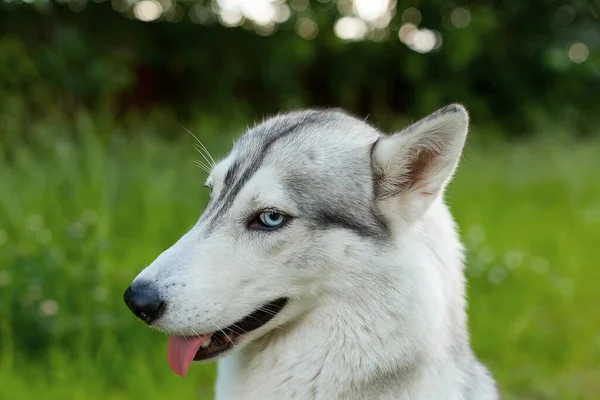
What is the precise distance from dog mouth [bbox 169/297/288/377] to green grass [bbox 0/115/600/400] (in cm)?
141

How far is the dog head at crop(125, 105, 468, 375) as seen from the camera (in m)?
2.38

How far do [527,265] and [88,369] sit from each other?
3858mm

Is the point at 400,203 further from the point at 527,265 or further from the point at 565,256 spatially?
the point at 565,256

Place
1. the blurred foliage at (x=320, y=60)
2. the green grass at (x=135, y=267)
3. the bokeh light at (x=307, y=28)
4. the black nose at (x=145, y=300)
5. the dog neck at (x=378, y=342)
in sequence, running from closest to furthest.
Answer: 1. the black nose at (x=145, y=300)
2. the dog neck at (x=378, y=342)
3. the green grass at (x=135, y=267)
4. the blurred foliage at (x=320, y=60)
5. the bokeh light at (x=307, y=28)

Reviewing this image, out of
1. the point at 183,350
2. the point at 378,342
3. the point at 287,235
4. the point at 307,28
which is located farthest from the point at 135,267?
the point at 307,28

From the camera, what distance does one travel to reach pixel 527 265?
5.93 metres

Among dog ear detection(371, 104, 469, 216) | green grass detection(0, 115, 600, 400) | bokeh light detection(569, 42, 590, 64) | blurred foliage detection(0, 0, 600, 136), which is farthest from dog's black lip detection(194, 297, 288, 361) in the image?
bokeh light detection(569, 42, 590, 64)

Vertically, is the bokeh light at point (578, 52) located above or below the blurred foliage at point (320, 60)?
above

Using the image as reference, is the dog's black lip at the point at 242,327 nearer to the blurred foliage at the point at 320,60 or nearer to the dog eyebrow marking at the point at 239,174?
the dog eyebrow marking at the point at 239,174

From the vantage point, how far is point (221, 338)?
2.52 metres

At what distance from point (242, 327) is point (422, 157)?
94 cm

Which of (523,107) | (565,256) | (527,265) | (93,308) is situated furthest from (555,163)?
(93,308)

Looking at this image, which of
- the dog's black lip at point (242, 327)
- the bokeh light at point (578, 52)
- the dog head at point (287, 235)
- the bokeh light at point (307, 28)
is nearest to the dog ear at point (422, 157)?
the dog head at point (287, 235)

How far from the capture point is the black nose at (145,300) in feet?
7.62
